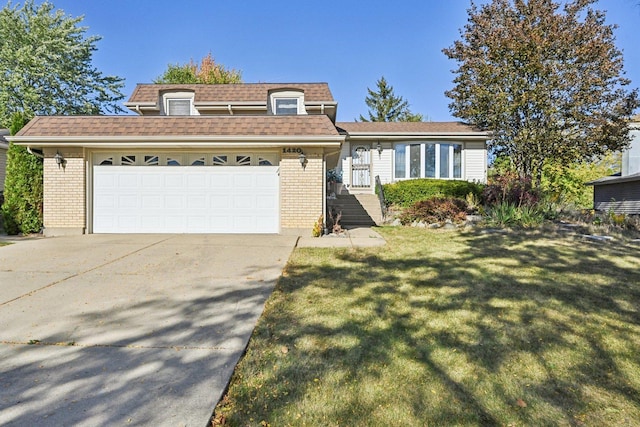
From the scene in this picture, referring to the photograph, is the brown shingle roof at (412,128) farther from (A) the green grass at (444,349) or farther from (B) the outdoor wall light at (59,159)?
(A) the green grass at (444,349)

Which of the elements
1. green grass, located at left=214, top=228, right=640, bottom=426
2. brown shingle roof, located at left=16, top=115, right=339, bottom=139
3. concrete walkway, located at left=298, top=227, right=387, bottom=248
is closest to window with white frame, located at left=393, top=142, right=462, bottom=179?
concrete walkway, located at left=298, top=227, right=387, bottom=248

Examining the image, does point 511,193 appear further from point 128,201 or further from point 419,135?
point 128,201

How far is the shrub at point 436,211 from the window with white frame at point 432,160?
5323mm

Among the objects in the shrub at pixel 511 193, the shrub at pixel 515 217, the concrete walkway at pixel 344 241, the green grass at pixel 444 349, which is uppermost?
the shrub at pixel 511 193

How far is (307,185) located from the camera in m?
8.80

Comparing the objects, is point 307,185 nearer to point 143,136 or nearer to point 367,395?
point 143,136

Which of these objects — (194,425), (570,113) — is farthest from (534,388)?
(570,113)

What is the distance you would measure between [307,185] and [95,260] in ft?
15.7

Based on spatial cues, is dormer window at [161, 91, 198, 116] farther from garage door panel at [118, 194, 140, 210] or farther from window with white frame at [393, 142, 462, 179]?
window with white frame at [393, 142, 462, 179]

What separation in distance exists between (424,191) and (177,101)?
11.4 metres

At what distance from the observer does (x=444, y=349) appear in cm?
288

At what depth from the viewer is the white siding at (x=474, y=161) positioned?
1664 centimetres

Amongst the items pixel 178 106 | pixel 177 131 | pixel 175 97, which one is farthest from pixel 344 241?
pixel 175 97

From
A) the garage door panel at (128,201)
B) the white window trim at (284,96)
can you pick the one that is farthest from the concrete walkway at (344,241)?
the white window trim at (284,96)
